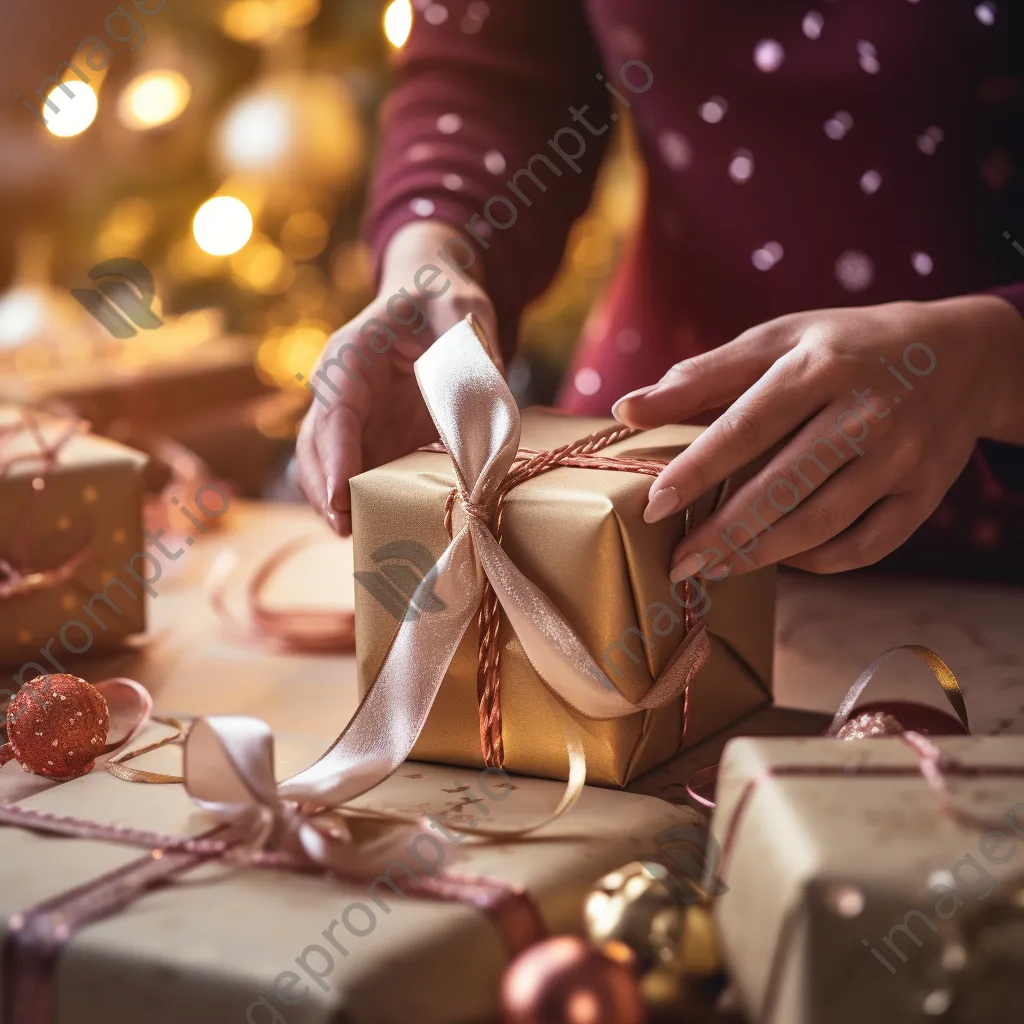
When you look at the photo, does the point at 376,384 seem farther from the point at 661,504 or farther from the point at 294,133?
the point at 294,133

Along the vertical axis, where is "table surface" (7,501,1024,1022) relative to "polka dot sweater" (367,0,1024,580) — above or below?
below

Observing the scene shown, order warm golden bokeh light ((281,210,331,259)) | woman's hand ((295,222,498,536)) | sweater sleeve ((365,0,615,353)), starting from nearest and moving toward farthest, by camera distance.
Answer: woman's hand ((295,222,498,536)) → sweater sleeve ((365,0,615,353)) → warm golden bokeh light ((281,210,331,259))

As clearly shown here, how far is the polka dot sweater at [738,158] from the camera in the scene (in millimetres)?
869

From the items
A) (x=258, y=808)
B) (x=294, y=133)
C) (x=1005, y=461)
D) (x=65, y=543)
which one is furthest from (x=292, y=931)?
(x=294, y=133)

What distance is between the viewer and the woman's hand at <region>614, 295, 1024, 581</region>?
0.63 meters

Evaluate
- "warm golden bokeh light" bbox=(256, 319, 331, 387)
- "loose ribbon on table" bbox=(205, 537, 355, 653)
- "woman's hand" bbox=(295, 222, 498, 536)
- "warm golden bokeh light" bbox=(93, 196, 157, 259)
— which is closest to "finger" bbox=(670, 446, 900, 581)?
"woman's hand" bbox=(295, 222, 498, 536)

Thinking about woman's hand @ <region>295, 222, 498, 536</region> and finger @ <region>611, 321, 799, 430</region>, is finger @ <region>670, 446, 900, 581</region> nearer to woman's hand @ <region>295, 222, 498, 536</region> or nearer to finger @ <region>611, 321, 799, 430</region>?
finger @ <region>611, 321, 799, 430</region>

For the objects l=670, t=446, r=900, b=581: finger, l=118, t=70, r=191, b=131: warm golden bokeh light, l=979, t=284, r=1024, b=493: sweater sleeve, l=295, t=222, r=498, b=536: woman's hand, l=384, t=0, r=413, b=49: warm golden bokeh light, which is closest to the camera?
l=670, t=446, r=900, b=581: finger

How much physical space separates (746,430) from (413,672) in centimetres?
20

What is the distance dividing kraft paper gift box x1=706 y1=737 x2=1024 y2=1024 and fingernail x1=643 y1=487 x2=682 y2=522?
0.52 ft

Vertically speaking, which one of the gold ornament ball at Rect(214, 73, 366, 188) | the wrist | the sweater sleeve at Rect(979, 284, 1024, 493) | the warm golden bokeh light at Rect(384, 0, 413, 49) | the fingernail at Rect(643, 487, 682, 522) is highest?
the warm golden bokeh light at Rect(384, 0, 413, 49)

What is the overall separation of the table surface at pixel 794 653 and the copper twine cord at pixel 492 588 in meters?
0.11

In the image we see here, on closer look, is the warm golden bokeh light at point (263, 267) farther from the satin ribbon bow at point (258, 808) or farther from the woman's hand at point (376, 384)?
the satin ribbon bow at point (258, 808)

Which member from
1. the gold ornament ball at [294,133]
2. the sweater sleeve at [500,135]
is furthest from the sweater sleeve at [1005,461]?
the gold ornament ball at [294,133]
